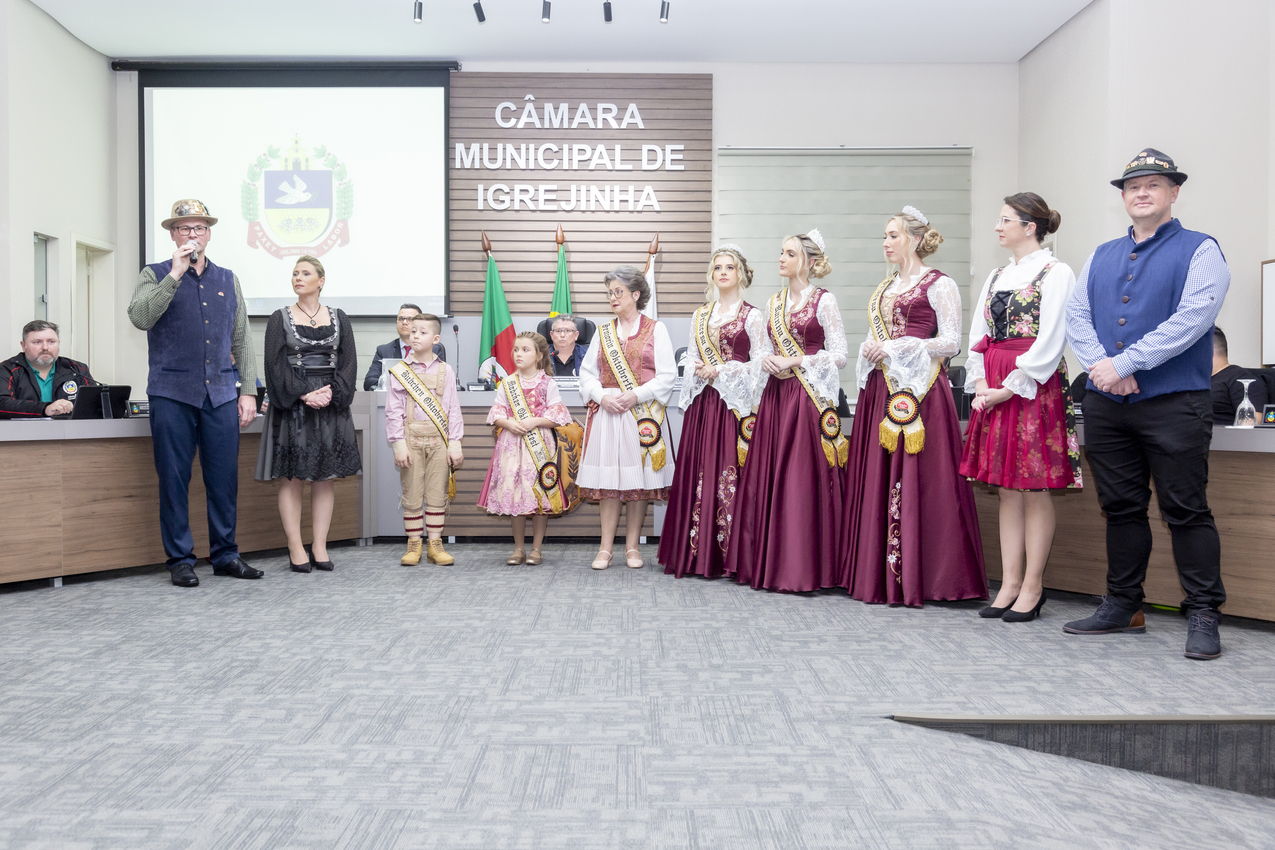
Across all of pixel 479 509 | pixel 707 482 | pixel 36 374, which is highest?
A: pixel 36 374

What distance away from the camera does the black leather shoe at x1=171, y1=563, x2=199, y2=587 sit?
3826 mm

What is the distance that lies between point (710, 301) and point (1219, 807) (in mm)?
2848

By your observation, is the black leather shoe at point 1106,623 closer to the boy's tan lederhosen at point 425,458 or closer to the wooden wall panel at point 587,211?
the boy's tan lederhosen at point 425,458

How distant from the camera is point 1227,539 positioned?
125 inches

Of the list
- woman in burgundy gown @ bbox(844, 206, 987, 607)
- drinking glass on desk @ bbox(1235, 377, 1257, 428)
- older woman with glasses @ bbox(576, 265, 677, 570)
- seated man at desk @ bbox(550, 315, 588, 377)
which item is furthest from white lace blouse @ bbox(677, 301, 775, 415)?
drinking glass on desk @ bbox(1235, 377, 1257, 428)

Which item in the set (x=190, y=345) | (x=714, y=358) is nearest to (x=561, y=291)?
(x=714, y=358)

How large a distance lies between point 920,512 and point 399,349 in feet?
12.9

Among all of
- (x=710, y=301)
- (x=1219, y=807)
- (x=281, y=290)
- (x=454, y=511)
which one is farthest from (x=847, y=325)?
(x=1219, y=807)

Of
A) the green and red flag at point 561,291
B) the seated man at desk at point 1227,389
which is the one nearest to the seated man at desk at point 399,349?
the green and red flag at point 561,291

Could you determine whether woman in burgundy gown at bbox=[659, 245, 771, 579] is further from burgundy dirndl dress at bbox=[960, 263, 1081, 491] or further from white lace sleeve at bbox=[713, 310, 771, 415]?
burgundy dirndl dress at bbox=[960, 263, 1081, 491]

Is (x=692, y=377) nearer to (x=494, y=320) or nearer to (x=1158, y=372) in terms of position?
(x=1158, y=372)

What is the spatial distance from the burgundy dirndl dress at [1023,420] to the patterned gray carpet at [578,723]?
1.75 ft

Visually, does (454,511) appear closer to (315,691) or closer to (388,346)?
(388,346)

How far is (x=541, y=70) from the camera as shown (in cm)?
671
